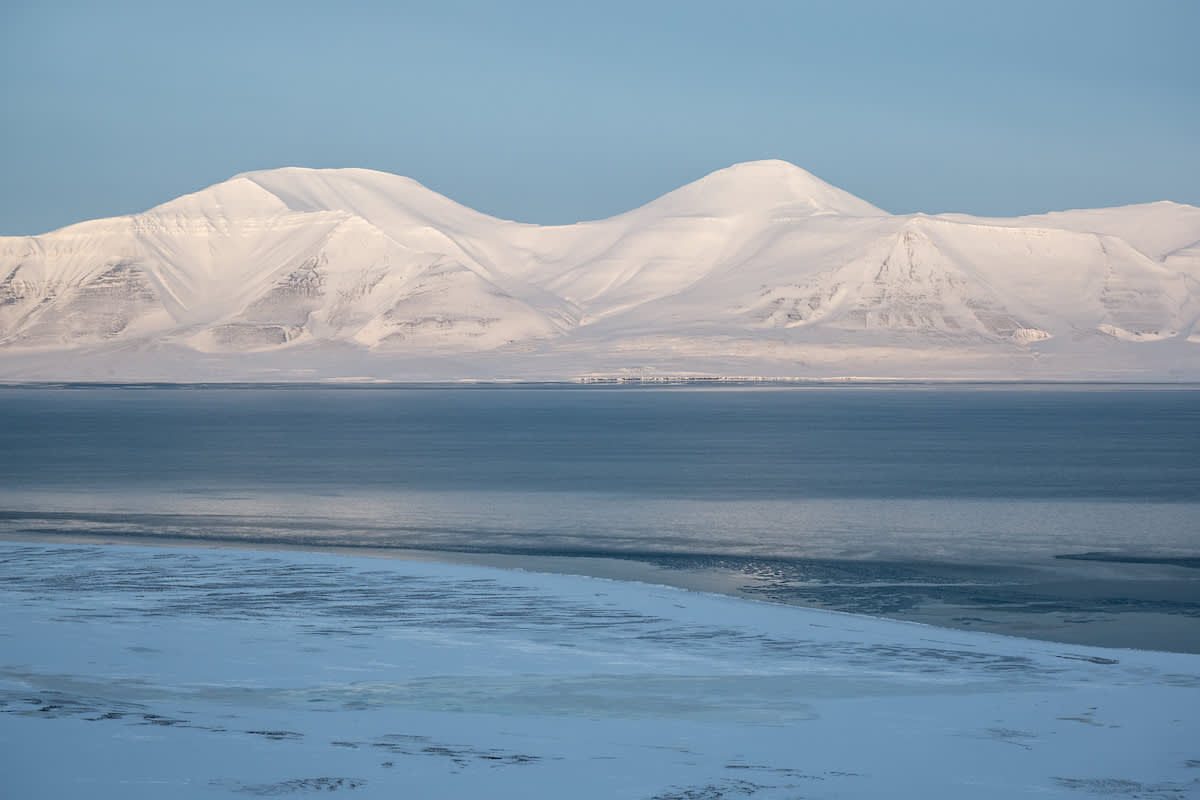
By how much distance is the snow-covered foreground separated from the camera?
434 inches

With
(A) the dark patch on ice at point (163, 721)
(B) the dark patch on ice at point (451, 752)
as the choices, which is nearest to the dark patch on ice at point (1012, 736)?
(B) the dark patch on ice at point (451, 752)

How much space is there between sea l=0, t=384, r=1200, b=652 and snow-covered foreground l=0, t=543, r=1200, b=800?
12.7 ft

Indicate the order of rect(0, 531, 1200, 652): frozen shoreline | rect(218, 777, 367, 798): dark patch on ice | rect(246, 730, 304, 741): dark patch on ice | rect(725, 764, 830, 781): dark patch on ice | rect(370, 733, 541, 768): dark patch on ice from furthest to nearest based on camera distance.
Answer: rect(0, 531, 1200, 652): frozen shoreline < rect(246, 730, 304, 741): dark patch on ice < rect(370, 733, 541, 768): dark patch on ice < rect(725, 764, 830, 781): dark patch on ice < rect(218, 777, 367, 798): dark patch on ice

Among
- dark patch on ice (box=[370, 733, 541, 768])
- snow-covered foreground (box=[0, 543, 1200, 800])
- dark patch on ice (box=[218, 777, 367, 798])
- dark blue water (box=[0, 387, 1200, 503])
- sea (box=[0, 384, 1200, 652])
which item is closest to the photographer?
dark patch on ice (box=[218, 777, 367, 798])

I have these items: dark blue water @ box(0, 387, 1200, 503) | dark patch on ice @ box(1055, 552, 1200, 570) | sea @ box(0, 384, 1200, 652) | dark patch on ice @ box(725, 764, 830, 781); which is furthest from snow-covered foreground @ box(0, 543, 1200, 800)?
dark blue water @ box(0, 387, 1200, 503)

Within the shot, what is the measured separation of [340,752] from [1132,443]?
201 feet

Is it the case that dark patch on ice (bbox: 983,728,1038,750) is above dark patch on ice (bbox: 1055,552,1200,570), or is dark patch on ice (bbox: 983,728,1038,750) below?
above

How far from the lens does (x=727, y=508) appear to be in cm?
3631

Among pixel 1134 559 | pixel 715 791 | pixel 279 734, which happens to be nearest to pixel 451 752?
pixel 279 734

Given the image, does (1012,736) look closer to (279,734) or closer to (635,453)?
(279,734)

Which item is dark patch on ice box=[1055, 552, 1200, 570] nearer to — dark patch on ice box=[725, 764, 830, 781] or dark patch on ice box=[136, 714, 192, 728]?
dark patch on ice box=[725, 764, 830, 781]

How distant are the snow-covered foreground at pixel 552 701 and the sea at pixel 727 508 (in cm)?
387

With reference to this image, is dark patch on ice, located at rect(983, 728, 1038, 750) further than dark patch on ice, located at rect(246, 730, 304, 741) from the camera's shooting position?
Yes

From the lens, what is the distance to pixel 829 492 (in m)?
40.8
